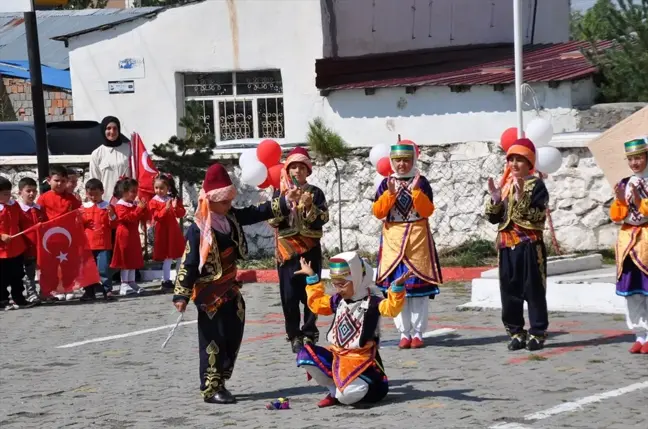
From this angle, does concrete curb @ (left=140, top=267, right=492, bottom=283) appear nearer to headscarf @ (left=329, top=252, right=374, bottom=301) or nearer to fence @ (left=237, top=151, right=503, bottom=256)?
fence @ (left=237, top=151, right=503, bottom=256)

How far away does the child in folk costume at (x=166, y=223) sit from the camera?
1594 centimetres

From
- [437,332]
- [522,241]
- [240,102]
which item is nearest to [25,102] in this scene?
[240,102]

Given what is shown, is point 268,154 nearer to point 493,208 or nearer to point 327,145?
point 493,208

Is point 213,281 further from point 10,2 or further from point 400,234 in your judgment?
point 10,2

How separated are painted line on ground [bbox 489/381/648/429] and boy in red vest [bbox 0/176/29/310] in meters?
8.15

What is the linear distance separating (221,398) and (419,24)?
576 inches

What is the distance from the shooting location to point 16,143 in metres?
20.6

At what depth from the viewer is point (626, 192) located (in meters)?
10.0

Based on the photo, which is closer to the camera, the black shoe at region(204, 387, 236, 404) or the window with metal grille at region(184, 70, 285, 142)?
the black shoe at region(204, 387, 236, 404)

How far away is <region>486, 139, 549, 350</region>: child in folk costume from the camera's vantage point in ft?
34.0

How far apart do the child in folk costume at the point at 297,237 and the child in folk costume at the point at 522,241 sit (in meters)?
1.43

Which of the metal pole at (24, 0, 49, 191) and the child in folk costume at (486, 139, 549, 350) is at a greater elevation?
the metal pole at (24, 0, 49, 191)

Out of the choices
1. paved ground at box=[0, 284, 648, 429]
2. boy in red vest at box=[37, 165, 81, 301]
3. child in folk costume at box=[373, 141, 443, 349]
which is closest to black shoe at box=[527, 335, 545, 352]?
paved ground at box=[0, 284, 648, 429]

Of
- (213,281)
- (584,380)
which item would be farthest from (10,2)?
(584,380)
